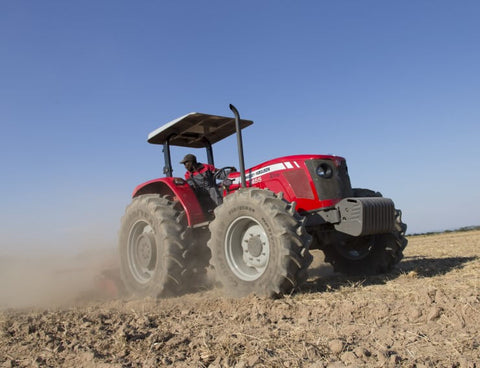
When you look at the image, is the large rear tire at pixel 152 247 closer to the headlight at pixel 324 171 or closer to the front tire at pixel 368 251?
the headlight at pixel 324 171

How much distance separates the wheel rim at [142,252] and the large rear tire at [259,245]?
4.38 ft

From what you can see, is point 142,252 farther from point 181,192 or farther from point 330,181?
point 330,181

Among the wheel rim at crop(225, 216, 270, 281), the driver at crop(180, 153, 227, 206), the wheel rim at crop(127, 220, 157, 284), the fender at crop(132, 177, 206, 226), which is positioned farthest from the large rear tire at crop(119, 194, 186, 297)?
the wheel rim at crop(225, 216, 270, 281)

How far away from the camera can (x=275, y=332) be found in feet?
9.78

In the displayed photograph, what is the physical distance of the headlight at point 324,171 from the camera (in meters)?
5.13

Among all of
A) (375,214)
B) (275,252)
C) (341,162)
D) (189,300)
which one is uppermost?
(341,162)

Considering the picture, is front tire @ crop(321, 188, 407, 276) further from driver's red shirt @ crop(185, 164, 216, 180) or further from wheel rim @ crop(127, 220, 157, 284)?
wheel rim @ crop(127, 220, 157, 284)

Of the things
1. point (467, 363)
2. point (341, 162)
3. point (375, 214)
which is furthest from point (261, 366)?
point (341, 162)

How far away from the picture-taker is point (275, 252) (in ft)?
14.0

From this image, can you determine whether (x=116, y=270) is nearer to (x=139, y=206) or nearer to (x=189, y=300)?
(x=139, y=206)

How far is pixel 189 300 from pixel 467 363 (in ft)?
10.6

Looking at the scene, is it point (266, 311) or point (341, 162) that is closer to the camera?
point (266, 311)

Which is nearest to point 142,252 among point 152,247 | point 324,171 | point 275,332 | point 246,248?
point 152,247

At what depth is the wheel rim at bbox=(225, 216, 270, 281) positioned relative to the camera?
4660mm
